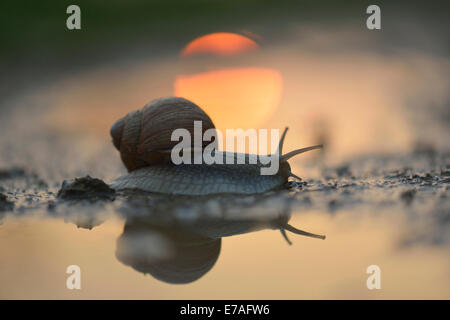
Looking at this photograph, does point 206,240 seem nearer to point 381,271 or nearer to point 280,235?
point 280,235

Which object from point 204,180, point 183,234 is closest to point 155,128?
point 204,180

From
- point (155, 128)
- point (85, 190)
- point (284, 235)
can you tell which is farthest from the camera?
point (155, 128)

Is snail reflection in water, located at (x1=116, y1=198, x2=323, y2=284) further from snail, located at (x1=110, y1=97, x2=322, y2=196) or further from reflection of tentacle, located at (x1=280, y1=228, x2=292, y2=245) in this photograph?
snail, located at (x1=110, y1=97, x2=322, y2=196)

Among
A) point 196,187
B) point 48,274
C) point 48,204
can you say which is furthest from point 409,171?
point 48,274

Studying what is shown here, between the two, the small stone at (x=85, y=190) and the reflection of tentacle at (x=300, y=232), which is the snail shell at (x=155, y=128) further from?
the reflection of tentacle at (x=300, y=232)

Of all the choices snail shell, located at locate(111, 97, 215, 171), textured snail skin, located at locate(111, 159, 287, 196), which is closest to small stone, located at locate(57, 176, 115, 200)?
textured snail skin, located at locate(111, 159, 287, 196)

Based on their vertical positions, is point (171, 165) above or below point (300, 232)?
above

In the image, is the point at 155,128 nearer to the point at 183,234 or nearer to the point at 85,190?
the point at 85,190
